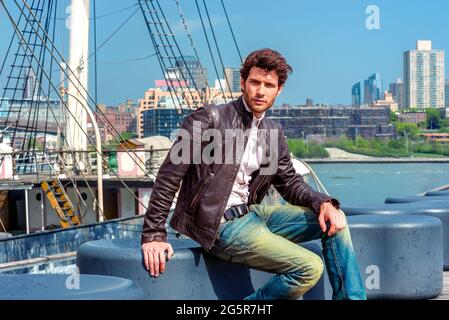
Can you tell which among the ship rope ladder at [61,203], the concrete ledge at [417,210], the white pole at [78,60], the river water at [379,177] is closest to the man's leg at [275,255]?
the concrete ledge at [417,210]

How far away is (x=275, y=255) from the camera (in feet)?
16.6

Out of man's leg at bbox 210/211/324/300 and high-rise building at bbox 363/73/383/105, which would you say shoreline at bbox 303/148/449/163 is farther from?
man's leg at bbox 210/211/324/300

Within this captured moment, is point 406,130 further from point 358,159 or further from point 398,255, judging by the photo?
point 398,255

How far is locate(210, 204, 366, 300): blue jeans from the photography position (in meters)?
5.07

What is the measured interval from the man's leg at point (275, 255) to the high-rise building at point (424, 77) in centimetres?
16160

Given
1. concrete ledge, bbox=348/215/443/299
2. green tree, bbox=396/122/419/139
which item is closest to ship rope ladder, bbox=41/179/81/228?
concrete ledge, bbox=348/215/443/299

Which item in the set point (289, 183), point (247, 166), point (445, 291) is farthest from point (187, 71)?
point (247, 166)

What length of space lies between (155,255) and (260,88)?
1026 millimetres

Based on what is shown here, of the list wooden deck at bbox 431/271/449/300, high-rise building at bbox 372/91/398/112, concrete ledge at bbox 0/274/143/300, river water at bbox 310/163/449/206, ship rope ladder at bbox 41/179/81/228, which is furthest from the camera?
high-rise building at bbox 372/91/398/112

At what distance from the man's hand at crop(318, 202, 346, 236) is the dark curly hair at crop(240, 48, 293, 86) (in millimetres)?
702

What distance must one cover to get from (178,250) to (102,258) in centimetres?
41

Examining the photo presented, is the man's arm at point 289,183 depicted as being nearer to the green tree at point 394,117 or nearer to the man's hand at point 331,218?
the man's hand at point 331,218

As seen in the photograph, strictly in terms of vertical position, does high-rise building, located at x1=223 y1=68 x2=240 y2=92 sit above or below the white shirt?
above

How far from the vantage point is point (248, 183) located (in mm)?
5309
